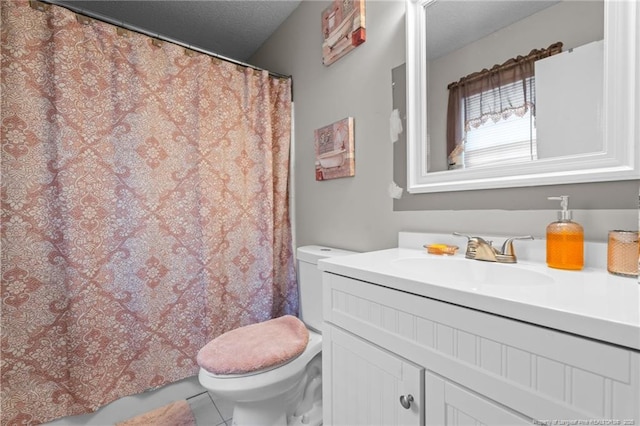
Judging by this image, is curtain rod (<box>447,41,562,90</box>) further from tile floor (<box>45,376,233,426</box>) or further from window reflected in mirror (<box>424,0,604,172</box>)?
tile floor (<box>45,376,233,426</box>)

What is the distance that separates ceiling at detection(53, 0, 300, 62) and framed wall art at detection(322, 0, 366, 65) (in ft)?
1.29

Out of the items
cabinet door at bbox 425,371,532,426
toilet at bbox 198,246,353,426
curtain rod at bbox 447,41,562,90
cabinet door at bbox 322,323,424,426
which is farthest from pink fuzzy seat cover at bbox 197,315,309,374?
curtain rod at bbox 447,41,562,90

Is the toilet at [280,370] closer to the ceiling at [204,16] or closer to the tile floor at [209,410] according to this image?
the tile floor at [209,410]

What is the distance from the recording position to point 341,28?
4.48 ft

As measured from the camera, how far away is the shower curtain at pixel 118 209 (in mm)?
1081

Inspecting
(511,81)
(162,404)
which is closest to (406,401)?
(511,81)

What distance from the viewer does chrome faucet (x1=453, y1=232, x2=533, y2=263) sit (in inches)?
A: 31.5

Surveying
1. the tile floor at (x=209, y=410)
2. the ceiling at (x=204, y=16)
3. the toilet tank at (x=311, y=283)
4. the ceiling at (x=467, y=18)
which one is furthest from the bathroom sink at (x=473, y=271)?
A: the ceiling at (x=204, y=16)

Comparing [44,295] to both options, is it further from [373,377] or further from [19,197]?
[373,377]

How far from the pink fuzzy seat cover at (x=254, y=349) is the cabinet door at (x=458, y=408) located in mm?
599

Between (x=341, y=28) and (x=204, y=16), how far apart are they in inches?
38.2

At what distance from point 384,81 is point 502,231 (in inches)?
30.1

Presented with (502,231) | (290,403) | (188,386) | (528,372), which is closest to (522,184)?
(502,231)

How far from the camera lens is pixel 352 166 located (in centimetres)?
136
